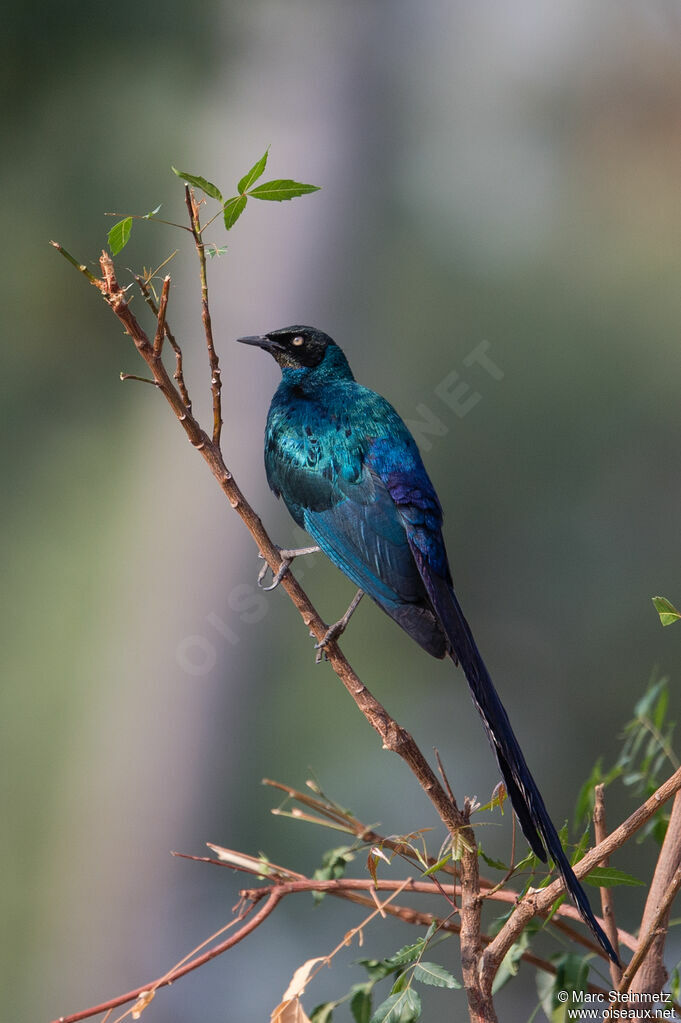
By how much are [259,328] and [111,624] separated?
25.7 inches

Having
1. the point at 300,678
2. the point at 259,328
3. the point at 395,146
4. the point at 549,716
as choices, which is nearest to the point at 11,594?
the point at 300,678

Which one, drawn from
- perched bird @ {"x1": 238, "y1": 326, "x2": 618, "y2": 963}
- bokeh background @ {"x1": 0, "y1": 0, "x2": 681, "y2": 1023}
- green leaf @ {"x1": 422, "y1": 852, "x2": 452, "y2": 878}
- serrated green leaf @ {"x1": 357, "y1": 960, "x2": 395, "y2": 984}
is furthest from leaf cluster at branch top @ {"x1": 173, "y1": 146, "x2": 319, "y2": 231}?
bokeh background @ {"x1": 0, "y1": 0, "x2": 681, "y2": 1023}

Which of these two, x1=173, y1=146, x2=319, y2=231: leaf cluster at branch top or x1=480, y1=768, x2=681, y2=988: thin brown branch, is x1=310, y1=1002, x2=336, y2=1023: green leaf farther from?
x1=173, y1=146, x2=319, y2=231: leaf cluster at branch top

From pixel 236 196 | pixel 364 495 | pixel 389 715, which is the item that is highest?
pixel 236 196

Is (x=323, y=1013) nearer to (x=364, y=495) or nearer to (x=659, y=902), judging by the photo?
(x=659, y=902)

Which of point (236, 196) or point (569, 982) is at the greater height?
point (236, 196)

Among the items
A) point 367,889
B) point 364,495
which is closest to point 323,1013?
point 367,889

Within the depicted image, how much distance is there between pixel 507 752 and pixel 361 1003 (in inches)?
9.5

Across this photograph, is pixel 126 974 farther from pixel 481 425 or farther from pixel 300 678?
pixel 481 425

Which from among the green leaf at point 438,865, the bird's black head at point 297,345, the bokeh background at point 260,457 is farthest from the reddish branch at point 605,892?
the bokeh background at point 260,457

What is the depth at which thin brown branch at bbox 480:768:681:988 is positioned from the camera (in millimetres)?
487

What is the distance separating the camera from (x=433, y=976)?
0.54m

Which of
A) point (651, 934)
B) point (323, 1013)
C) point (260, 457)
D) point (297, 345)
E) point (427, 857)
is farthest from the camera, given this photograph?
point (260, 457)

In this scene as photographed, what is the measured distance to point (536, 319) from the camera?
1.66m
